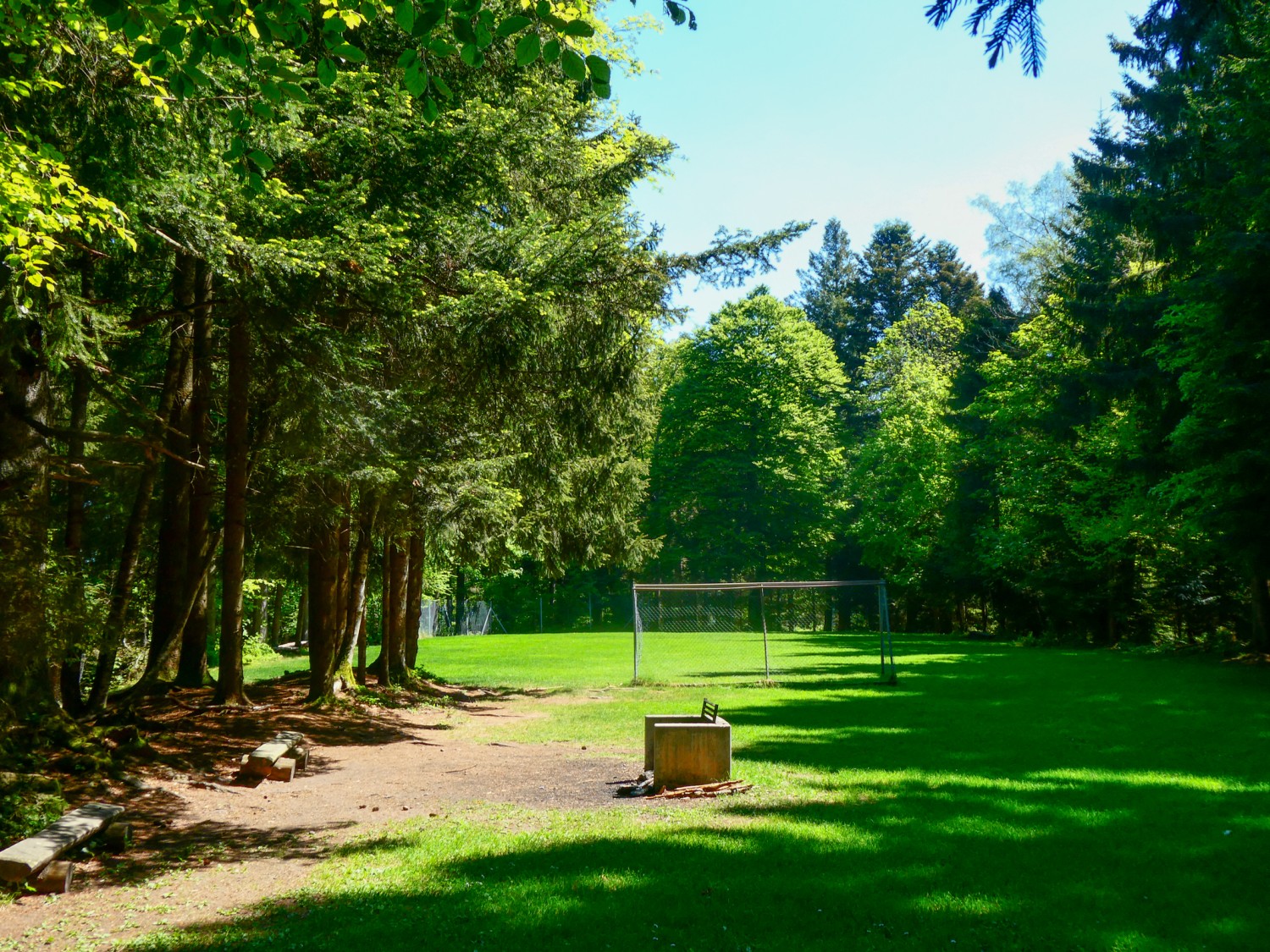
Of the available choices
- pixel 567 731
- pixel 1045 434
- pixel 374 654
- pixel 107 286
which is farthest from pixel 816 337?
pixel 107 286

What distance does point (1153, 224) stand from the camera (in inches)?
911

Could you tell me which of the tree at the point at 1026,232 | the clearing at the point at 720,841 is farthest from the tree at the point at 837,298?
the clearing at the point at 720,841

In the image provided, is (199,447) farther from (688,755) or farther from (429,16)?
(429,16)

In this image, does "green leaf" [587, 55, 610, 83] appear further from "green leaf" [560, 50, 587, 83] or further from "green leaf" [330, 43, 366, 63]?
"green leaf" [330, 43, 366, 63]

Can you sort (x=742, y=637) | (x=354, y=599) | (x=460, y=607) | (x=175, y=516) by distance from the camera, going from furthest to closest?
1. (x=460, y=607)
2. (x=742, y=637)
3. (x=354, y=599)
4. (x=175, y=516)

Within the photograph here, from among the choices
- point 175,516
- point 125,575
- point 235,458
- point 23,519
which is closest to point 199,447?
point 235,458

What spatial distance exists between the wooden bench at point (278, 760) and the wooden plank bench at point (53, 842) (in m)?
2.84

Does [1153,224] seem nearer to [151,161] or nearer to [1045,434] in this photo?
[1045,434]

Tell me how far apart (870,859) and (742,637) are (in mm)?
23451

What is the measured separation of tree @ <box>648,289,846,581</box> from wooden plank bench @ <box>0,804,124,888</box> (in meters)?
44.1

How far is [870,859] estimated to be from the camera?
6422 mm

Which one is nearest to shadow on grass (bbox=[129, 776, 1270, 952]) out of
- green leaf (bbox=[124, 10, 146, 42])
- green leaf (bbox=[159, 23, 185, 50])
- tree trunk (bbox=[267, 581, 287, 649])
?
green leaf (bbox=[159, 23, 185, 50])

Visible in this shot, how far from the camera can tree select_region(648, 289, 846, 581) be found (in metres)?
50.6

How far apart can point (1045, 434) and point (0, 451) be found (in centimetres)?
3139
